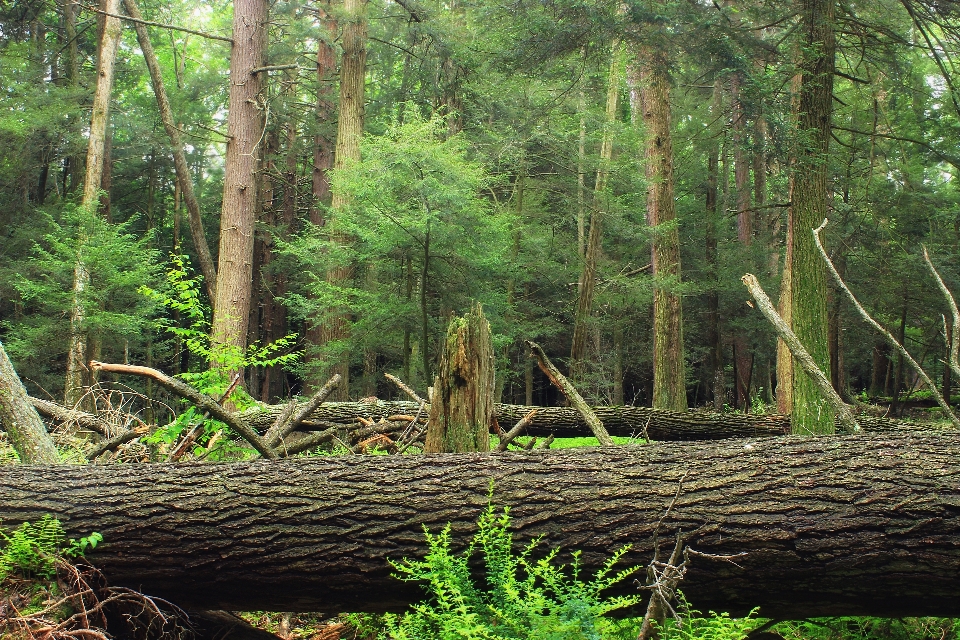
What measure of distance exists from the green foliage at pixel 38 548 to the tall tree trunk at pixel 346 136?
383 inches

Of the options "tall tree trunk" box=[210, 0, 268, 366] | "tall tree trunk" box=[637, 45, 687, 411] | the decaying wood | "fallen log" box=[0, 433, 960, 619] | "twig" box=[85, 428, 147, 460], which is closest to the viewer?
"fallen log" box=[0, 433, 960, 619]

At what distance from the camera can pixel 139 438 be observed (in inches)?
260

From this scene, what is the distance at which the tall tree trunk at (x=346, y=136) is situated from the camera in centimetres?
1376

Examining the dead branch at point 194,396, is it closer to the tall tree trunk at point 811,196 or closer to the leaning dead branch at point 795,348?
the leaning dead branch at point 795,348

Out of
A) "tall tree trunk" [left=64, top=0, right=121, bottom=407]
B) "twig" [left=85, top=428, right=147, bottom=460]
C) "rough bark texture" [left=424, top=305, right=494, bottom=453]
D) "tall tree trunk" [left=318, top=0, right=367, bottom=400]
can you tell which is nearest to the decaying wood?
"twig" [left=85, top=428, right=147, bottom=460]

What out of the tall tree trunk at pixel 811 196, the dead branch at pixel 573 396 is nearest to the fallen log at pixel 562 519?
the dead branch at pixel 573 396

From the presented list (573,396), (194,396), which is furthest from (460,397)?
(194,396)

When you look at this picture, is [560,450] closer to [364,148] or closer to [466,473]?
[466,473]

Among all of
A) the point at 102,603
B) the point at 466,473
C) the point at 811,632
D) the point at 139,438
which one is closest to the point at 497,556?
the point at 466,473

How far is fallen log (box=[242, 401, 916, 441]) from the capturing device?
27.6ft

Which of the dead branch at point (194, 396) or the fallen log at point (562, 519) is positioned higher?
the dead branch at point (194, 396)

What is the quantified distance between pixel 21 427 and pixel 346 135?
10.4 metres

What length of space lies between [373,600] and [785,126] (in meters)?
7.33

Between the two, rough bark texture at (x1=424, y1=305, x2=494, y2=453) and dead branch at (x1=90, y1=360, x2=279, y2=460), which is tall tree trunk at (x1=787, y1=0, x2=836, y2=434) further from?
dead branch at (x1=90, y1=360, x2=279, y2=460)
